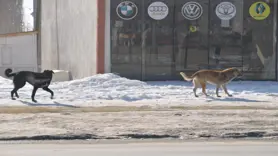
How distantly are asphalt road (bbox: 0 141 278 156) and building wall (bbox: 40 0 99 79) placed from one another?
39.8ft

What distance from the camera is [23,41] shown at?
34.8 metres

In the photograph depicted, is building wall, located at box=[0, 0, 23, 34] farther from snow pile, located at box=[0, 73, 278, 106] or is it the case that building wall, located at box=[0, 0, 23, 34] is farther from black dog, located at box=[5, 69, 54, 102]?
black dog, located at box=[5, 69, 54, 102]

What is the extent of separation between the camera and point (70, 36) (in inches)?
1030

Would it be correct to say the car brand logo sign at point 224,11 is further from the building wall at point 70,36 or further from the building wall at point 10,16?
the building wall at point 10,16

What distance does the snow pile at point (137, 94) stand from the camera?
15914 mm

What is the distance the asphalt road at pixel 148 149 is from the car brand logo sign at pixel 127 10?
12163 mm

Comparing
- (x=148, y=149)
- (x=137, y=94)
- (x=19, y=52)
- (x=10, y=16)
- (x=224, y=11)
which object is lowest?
(x=137, y=94)

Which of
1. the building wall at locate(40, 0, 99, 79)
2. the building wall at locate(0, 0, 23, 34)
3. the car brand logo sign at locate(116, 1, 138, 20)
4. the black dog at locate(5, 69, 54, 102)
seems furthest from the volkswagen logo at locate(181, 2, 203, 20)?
the building wall at locate(0, 0, 23, 34)

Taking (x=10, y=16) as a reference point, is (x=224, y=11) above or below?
below

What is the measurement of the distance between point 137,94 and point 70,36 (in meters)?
9.65

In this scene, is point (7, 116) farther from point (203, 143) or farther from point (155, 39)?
point (155, 39)

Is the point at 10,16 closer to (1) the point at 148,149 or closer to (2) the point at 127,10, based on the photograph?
(2) the point at 127,10

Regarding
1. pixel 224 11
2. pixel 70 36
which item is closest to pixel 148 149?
pixel 224 11

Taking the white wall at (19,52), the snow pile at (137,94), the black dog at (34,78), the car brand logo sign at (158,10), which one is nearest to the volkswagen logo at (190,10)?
the car brand logo sign at (158,10)
